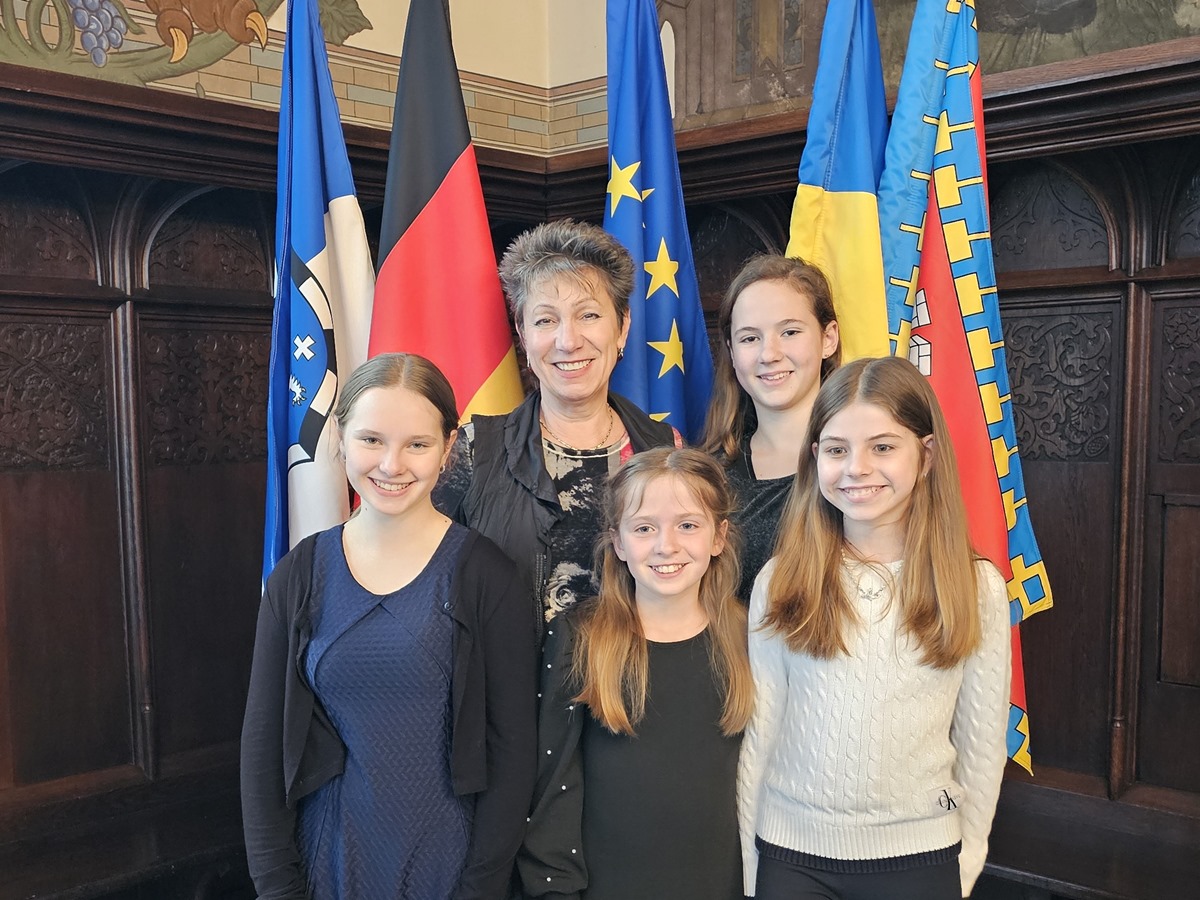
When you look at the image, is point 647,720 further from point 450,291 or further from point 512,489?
point 450,291

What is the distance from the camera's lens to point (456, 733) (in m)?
1.54

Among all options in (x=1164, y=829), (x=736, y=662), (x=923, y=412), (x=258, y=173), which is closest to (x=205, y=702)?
(x=258, y=173)

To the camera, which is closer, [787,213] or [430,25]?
[430,25]

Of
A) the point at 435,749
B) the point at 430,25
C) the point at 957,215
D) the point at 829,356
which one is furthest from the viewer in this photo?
the point at 430,25

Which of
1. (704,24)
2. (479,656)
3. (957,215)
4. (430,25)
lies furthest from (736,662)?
(704,24)

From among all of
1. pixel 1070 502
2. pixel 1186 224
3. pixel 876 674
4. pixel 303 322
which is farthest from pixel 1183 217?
pixel 303 322

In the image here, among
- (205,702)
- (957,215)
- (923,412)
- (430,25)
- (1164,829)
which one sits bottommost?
(1164,829)

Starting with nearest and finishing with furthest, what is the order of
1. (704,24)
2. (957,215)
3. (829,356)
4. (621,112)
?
(829,356) → (957,215) → (621,112) → (704,24)

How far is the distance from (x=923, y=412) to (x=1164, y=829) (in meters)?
1.52

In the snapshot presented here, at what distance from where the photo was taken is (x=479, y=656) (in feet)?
5.13

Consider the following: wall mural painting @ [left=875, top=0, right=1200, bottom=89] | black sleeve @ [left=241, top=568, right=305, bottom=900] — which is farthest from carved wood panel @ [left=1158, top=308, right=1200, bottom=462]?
black sleeve @ [left=241, top=568, right=305, bottom=900]

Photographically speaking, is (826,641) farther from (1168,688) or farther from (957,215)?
(1168,688)

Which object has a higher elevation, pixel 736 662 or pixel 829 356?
pixel 829 356

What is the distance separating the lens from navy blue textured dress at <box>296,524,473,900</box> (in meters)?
1.54
